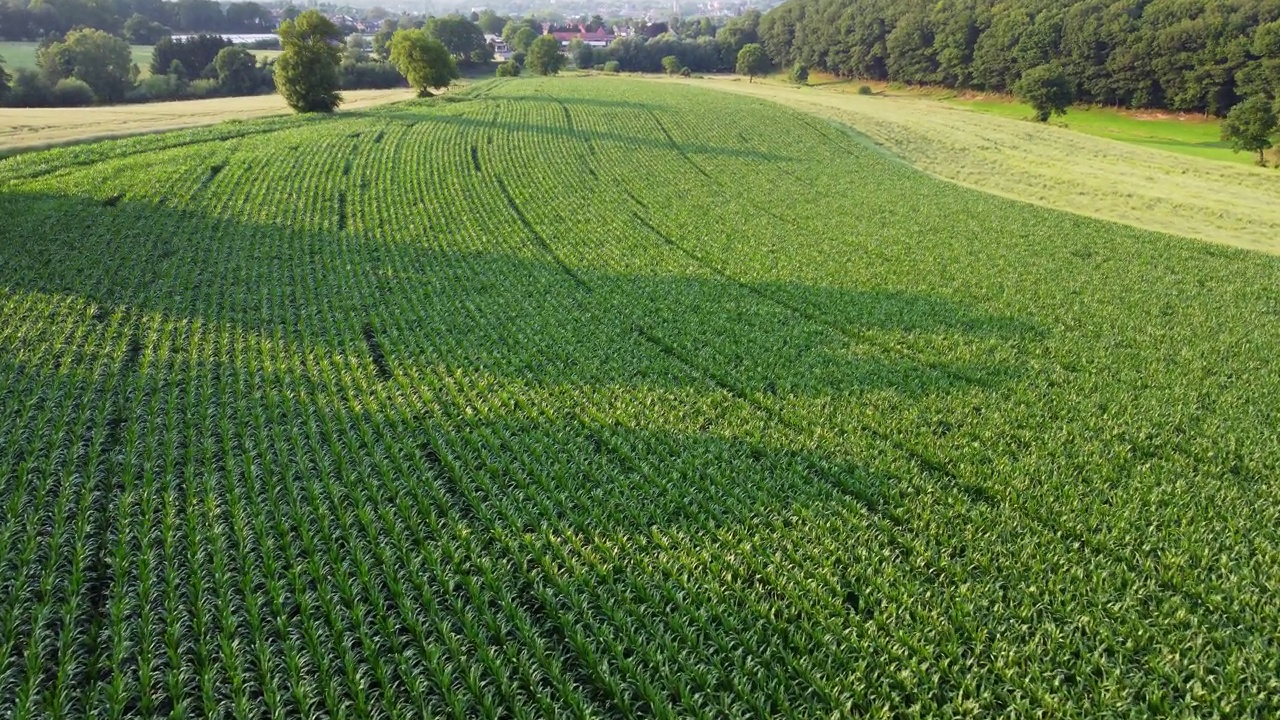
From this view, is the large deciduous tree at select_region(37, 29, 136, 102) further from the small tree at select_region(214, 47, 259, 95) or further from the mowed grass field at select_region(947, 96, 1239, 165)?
the mowed grass field at select_region(947, 96, 1239, 165)

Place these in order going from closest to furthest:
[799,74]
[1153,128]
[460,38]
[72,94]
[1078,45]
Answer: [72,94] → [1153,128] → [1078,45] → [460,38] → [799,74]

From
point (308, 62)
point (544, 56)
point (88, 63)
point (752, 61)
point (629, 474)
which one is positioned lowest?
point (629, 474)

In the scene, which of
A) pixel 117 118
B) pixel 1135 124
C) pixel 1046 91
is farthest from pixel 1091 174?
pixel 117 118

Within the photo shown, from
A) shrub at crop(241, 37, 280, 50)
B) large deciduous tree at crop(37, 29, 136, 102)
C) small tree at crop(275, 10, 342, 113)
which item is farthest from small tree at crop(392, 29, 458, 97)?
shrub at crop(241, 37, 280, 50)

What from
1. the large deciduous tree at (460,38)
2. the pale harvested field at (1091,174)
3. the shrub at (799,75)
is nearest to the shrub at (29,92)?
the large deciduous tree at (460,38)

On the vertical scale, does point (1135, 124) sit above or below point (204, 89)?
below

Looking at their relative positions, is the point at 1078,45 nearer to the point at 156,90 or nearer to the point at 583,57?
the point at 583,57

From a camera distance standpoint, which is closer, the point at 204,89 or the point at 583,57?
the point at 204,89
